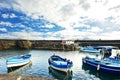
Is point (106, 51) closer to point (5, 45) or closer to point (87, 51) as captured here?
point (87, 51)

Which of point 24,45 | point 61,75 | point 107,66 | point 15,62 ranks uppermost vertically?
point 24,45

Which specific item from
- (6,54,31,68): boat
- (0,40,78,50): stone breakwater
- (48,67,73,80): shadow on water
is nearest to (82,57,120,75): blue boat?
(48,67,73,80): shadow on water

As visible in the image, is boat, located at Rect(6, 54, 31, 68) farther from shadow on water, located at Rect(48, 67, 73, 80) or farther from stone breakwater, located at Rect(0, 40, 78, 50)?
stone breakwater, located at Rect(0, 40, 78, 50)

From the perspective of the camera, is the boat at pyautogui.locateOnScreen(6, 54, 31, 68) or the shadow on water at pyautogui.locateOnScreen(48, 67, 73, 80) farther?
the boat at pyautogui.locateOnScreen(6, 54, 31, 68)

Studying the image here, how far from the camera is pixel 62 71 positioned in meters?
32.0

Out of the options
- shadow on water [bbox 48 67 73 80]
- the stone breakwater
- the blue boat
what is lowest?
shadow on water [bbox 48 67 73 80]

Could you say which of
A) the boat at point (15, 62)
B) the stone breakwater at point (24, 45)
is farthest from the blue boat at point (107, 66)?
the stone breakwater at point (24, 45)

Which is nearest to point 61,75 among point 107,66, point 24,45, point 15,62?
point 107,66

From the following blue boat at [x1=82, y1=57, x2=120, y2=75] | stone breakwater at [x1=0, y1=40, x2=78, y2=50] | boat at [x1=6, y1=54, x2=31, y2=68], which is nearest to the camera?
blue boat at [x1=82, y1=57, x2=120, y2=75]

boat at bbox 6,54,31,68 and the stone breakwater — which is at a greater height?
the stone breakwater

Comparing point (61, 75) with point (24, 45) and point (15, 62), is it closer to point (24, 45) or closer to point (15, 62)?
point (15, 62)

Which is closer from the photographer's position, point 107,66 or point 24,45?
point 107,66

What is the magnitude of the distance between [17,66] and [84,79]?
16.2 meters

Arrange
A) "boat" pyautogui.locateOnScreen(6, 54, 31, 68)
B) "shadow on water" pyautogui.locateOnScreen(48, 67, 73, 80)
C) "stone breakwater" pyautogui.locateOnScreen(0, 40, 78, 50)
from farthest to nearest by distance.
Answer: "stone breakwater" pyautogui.locateOnScreen(0, 40, 78, 50) → "boat" pyautogui.locateOnScreen(6, 54, 31, 68) → "shadow on water" pyautogui.locateOnScreen(48, 67, 73, 80)
